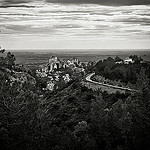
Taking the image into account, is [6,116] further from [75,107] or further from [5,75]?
[75,107]

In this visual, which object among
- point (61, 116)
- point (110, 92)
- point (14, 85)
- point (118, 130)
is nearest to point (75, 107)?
point (61, 116)

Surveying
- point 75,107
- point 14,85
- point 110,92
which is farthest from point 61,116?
point 14,85

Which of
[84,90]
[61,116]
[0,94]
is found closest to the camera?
[0,94]

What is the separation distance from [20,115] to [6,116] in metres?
0.65

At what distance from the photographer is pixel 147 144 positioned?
12023 mm

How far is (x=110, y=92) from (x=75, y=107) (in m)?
5.65

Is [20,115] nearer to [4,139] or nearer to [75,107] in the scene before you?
[4,139]

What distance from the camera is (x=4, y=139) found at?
11.8m

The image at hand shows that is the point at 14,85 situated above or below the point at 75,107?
above

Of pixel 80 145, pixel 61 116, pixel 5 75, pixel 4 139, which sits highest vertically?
pixel 5 75

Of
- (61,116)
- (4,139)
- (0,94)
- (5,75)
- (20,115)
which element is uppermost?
(5,75)

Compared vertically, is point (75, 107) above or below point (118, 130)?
below

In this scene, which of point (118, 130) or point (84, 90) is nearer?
point (118, 130)

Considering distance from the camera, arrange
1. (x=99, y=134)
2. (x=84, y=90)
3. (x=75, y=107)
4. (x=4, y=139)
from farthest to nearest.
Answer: (x=84, y=90) < (x=75, y=107) < (x=99, y=134) < (x=4, y=139)
